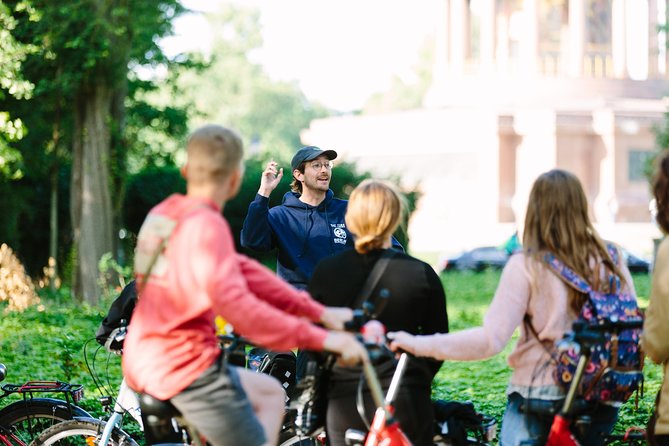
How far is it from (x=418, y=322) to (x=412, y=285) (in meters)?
0.18

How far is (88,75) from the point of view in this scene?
19375mm

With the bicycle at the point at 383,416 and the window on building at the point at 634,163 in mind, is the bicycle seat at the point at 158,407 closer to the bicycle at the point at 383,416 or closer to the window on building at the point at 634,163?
the bicycle at the point at 383,416

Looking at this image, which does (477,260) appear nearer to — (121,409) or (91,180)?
(91,180)

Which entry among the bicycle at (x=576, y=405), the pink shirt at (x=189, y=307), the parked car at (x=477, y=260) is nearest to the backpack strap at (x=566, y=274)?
the bicycle at (x=576, y=405)

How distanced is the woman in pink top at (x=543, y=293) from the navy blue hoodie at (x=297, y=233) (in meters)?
2.19

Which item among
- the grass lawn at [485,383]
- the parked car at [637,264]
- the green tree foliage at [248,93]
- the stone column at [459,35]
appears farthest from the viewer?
the green tree foliage at [248,93]

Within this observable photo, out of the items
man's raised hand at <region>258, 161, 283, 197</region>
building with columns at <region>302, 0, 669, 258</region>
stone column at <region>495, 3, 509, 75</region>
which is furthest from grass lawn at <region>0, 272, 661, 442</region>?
stone column at <region>495, 3, 509, 75</region>

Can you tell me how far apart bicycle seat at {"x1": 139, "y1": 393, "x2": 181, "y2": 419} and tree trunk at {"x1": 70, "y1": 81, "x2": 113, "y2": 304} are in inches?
635

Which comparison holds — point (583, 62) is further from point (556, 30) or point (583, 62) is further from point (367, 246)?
point (367, 246)

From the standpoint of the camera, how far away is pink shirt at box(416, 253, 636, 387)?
15.0ft

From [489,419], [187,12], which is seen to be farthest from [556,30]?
[489,419]

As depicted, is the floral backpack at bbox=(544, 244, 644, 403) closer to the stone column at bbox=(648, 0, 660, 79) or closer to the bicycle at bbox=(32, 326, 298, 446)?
the bicycle at bbox=(32, 326, 298, 446)

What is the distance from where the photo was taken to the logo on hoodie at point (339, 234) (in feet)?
22.4

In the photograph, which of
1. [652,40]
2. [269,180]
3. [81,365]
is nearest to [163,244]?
[269,180]
